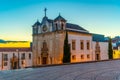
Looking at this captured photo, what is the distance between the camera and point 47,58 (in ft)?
117

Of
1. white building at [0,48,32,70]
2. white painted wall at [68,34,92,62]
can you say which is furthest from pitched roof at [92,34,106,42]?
white building at [0,48,32,70]

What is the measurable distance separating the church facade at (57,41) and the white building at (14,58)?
21.1 feet

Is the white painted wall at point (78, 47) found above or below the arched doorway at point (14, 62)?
above

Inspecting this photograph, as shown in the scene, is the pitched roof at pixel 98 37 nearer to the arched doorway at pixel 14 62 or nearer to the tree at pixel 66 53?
the tree at pixel 66 53

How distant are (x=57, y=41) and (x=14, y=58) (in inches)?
519

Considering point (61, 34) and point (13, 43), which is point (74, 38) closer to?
point (61, 34)

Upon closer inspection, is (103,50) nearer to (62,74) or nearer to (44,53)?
(44,53)

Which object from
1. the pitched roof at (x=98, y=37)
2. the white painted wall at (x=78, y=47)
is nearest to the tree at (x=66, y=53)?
the white painted wall at (x=78, y=47)

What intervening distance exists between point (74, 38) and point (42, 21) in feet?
21.9

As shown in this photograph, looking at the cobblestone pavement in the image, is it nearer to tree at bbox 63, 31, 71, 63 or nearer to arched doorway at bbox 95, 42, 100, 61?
tree at bbox 63, 31, 71, 63

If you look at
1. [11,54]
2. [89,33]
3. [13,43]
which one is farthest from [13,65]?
[89,33]

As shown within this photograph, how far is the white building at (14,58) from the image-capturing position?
42188mm

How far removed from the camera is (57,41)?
110 feet

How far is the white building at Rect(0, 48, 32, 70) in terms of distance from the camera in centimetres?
4219
